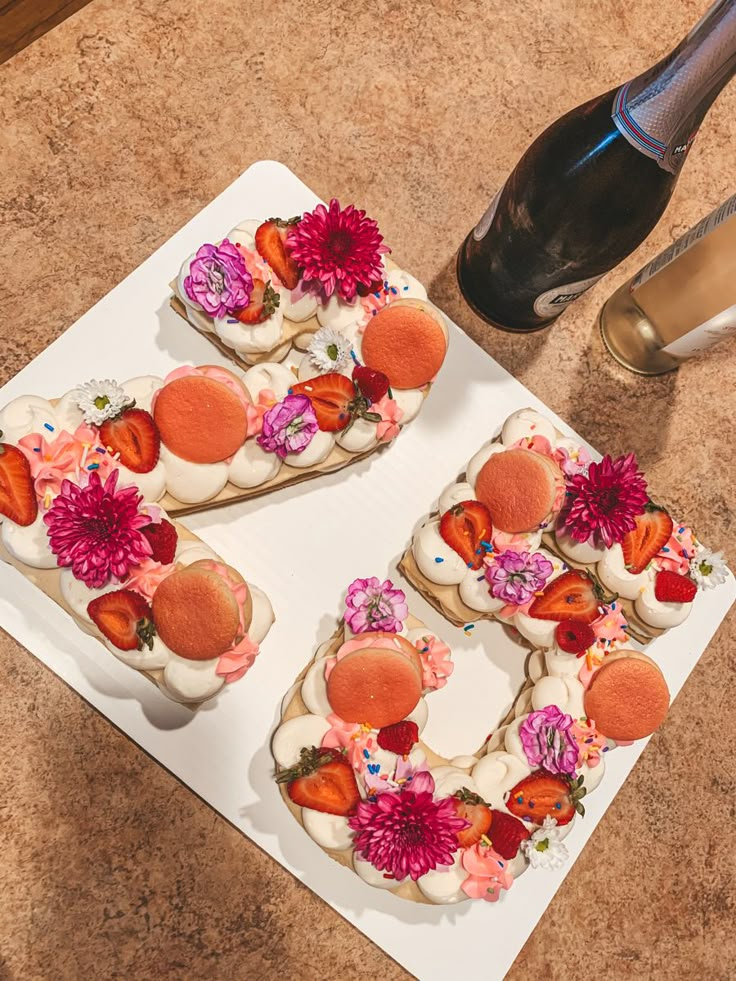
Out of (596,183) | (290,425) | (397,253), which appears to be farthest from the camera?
(397,253)

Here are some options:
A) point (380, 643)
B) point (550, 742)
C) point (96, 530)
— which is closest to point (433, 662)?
point (380, 643)

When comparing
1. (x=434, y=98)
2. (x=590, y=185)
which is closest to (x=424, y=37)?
(x=434, y=98)

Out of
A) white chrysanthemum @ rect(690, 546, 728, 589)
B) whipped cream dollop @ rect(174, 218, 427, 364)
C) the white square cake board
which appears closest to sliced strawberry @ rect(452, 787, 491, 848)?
the white square cake board

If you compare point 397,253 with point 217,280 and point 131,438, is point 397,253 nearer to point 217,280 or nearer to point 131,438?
point 217,280

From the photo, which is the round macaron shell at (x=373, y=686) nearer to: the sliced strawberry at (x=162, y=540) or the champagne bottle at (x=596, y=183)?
the sliced strawberry at (x=162, y=540)

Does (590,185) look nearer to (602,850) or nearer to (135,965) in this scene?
(602,850)

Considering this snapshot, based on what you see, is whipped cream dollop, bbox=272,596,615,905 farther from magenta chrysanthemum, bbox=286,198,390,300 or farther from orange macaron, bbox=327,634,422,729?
magenta chrysanthemum, bbox=286,198,390,300

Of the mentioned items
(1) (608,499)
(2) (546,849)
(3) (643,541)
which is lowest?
(2) (546,849)
